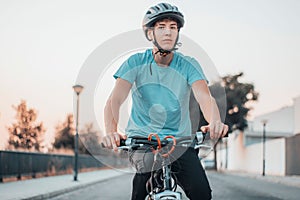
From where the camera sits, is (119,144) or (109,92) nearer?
(119,144)

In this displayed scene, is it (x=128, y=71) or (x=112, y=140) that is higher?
(x=128, y=71)

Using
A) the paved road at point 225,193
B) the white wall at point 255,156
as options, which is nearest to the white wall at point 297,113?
the white wall at point 255,156

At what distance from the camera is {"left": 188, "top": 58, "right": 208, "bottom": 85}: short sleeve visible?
3.05 metres

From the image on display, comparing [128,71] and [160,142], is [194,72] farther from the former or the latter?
[160,142]

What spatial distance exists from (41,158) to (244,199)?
1270 centimetres

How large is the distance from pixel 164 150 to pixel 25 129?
1412 inches

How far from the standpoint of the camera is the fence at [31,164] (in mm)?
17438

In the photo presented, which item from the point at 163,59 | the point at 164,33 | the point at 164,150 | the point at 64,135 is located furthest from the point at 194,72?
the point at 64,135

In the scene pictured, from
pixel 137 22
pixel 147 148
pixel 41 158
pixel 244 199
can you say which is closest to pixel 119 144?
pixel 147 148

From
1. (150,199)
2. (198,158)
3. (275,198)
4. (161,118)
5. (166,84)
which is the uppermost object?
(166,84)

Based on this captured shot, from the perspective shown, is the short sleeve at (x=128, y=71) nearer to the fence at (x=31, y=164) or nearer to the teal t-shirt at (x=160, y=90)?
the teal t-shirt at (x=160, y=90)

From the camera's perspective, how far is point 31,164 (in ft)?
69.6

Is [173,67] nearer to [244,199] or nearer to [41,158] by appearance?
[244,199]

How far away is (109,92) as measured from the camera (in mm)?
3131
